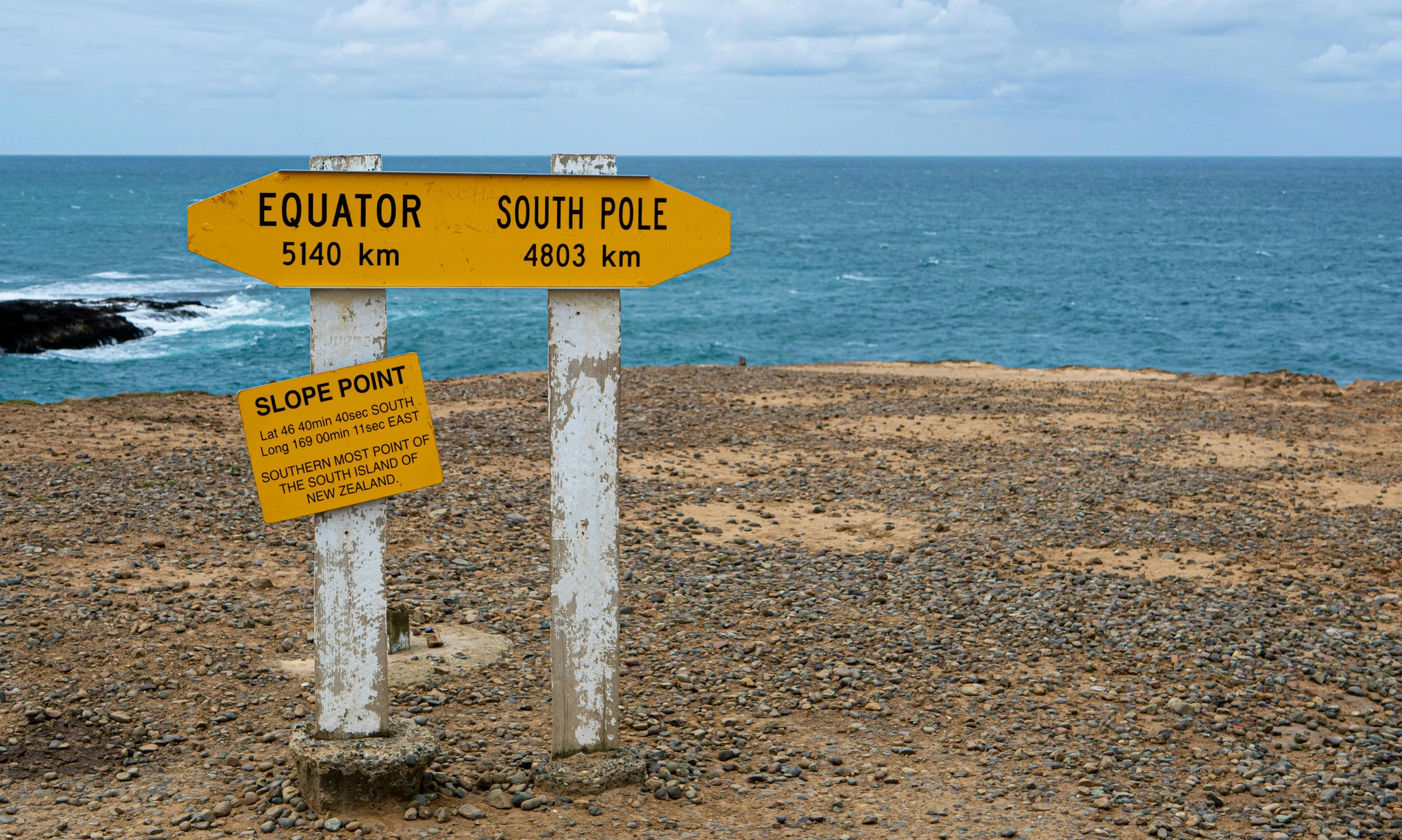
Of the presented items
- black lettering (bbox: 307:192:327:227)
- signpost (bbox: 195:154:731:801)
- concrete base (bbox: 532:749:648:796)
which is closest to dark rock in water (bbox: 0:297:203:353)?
signpost (bbox: 195:154:731:801)

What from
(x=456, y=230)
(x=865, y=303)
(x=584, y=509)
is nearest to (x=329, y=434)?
(x=456, y=230)

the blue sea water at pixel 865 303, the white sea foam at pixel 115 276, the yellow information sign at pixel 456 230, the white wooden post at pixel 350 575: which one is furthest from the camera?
the white sea foam at pixel 115 276

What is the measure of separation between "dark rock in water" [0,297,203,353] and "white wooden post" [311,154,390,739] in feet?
113

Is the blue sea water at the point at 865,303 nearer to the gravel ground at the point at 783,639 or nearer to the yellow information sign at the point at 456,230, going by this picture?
the gravel ground at the point at 783,639

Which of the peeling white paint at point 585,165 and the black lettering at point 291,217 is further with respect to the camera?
the peeling white paint at point 585,165

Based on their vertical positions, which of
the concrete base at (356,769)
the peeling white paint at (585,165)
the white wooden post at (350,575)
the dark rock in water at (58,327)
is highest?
the peeling white paint at (585,165)

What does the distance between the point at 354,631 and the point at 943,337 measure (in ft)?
137

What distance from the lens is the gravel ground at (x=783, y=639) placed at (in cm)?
550

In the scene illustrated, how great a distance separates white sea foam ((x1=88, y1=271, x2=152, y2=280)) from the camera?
57.1m

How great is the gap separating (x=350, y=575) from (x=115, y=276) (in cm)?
6027

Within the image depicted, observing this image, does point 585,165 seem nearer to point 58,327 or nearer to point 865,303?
point 58,327

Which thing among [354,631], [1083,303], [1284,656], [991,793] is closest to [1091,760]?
[991,793]

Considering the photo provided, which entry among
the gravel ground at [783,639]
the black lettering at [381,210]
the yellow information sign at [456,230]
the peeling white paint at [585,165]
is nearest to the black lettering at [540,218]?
the yellow information sign at [456,230]

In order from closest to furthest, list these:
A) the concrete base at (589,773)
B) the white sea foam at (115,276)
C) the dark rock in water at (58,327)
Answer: the concrete base at (589,773), the dark rock in water at (58,327), the white sea foam at (115,276)
